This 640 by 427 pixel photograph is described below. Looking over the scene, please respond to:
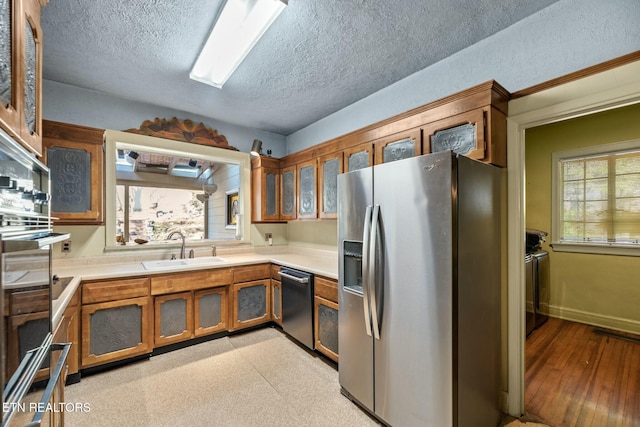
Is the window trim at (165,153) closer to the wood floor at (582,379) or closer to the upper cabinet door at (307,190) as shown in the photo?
the upper cabinet door at (307,190)

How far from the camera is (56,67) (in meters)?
2.44

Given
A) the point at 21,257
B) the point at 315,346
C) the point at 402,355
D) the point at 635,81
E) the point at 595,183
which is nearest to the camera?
the point at 21,257

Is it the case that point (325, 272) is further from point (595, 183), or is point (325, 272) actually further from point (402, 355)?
point (595, 183)

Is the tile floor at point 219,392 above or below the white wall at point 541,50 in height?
below

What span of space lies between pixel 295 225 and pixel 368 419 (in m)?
2.69

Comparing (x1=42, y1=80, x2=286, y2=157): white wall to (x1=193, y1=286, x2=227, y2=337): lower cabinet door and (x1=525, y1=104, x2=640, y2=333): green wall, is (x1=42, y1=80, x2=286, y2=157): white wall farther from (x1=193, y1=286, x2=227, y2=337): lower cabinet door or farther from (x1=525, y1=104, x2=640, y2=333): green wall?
(x1=525, y1=104, x2=640, y2=333): green wall

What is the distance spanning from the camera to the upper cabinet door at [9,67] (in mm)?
1042

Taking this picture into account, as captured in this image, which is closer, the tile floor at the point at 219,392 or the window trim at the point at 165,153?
the tile floor at the point at 219,392

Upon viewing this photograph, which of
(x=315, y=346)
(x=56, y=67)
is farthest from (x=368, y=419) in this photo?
(x=56, y=67)

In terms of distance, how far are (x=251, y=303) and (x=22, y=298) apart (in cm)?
242

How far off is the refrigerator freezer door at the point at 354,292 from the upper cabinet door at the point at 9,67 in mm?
1722

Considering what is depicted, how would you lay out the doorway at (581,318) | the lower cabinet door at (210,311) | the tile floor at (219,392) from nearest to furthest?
the tile floor at (219,392), the doorway at (581,318), the lower cabinet door at (210,311)

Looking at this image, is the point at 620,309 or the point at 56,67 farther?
the point at 620,309

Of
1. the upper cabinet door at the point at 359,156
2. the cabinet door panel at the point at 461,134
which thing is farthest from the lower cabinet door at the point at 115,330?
the cabinet door panel at the point at 461,134
